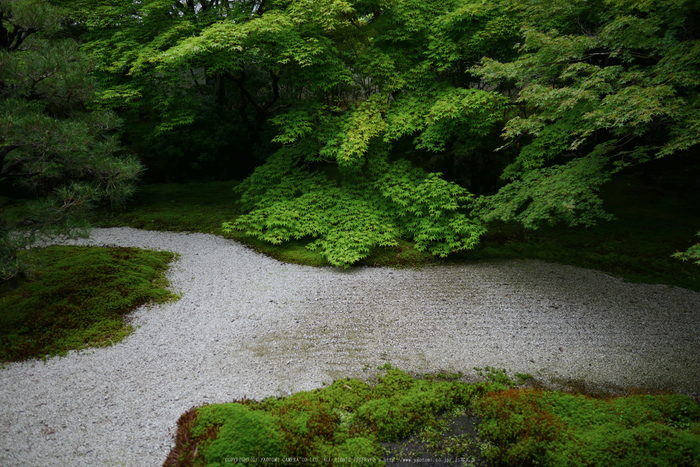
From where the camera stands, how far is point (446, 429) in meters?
3.53

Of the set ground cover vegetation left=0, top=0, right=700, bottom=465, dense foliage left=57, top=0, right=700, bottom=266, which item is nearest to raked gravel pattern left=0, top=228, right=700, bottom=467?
ground cover vegetation left=0, top=0, right=700, bottom=465

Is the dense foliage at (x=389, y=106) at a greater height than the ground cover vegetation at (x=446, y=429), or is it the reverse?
the dense foliage at (x=389, y=106)

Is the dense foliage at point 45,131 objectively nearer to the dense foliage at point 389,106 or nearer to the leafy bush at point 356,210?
the dense foliage at point 389,106

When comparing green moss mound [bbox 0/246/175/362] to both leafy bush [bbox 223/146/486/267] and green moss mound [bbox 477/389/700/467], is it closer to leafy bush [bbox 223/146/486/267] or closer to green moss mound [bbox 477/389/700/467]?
leafy bush [bbox 223/146/486/267]

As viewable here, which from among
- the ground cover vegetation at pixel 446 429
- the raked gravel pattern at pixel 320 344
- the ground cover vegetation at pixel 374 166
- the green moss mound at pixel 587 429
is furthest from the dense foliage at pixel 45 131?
the green moss mound at pixel 587 429

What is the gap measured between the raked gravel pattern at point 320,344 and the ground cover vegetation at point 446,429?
0.50 metres

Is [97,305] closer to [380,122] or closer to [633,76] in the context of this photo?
[380,122]

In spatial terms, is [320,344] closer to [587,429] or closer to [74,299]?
[587,429]

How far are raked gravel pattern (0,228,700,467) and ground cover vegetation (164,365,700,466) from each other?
1.65 ft

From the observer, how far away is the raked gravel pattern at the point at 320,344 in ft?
12.3

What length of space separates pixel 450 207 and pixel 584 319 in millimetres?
3265

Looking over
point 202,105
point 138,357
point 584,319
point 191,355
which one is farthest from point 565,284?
point 202,105

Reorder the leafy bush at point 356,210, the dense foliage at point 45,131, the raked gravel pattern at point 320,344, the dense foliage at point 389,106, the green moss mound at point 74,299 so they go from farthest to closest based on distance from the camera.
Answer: the leafy bush at point 356,210 → the dense foliage at point 389,106 → the green moss mound at point 74,299 → the dense foliage at point 45,131 → the raked gravel pattern at point 320,344

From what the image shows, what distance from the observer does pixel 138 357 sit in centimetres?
480
